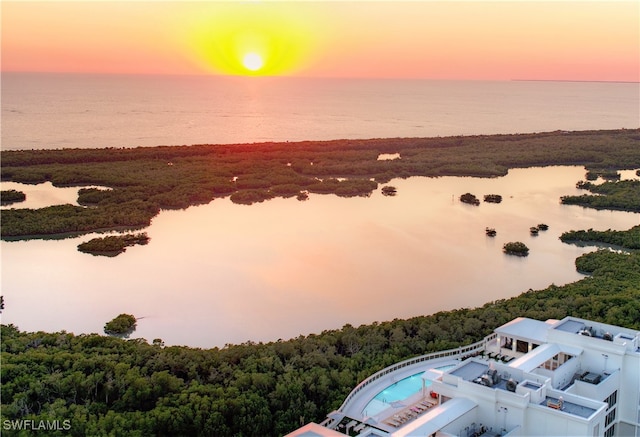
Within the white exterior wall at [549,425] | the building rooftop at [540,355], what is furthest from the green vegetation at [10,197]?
the white exterior wall at [549,425]

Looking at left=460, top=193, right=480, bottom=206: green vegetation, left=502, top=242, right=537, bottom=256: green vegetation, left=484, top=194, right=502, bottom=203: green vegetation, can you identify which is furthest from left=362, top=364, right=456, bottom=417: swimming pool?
left=484, top=194, right=502, bottom=203: green vegetation

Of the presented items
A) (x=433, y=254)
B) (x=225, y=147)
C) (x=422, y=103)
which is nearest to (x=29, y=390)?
(x=433, y=254)

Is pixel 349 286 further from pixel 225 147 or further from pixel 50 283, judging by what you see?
pixel 225 147

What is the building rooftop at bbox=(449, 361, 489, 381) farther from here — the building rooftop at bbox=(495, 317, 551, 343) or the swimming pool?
the building rooftop at bbox=(495, 317, 551, 343)

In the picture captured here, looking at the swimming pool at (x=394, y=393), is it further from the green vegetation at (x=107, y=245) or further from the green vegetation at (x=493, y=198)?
the green vegetation at (x=493, y=198)

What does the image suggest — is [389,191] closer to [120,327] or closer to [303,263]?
[303,263]
